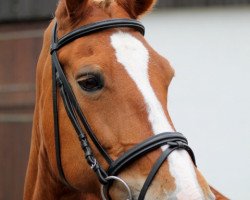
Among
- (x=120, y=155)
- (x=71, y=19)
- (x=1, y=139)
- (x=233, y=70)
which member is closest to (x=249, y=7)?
(x=233, y=70)

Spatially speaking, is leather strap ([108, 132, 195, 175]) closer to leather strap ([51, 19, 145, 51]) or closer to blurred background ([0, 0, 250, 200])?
leather strap ([51, 19, 145, 51])

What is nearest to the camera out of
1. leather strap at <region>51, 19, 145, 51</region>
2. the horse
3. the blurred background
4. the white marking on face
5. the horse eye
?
the white marking on face

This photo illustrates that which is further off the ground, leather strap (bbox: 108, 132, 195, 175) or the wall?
leather strap (bbox: 108, 132, 195, 175)

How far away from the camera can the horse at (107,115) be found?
2260mm

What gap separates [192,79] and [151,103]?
11.1ft

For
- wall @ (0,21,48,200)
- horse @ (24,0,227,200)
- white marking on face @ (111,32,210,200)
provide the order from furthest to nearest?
wall @ (0,21,48,200)
horse @ (24,0,227,200)
white marking on face @ (111,32,210,200)

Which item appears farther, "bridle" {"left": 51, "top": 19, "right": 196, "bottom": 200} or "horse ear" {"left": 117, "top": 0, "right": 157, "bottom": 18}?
"horse ear" {"left": 117, "top": 0, "right": 157, "bottom": 18}

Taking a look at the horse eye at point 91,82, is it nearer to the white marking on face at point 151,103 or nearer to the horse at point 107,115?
the horse at point 107,115

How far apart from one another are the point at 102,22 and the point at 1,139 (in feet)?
12.1

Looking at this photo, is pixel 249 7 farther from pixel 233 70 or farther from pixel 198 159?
pixel 198 159

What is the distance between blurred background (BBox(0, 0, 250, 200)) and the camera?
5570 millimetres

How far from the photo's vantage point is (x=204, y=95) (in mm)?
5641

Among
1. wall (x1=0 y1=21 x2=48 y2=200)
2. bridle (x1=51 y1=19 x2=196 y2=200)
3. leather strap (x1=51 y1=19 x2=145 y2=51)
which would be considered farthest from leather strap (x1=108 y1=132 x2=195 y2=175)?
wall (x1=0 y1=21 x2=48 y2=200)

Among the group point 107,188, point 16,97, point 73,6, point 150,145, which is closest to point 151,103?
point 150,145
